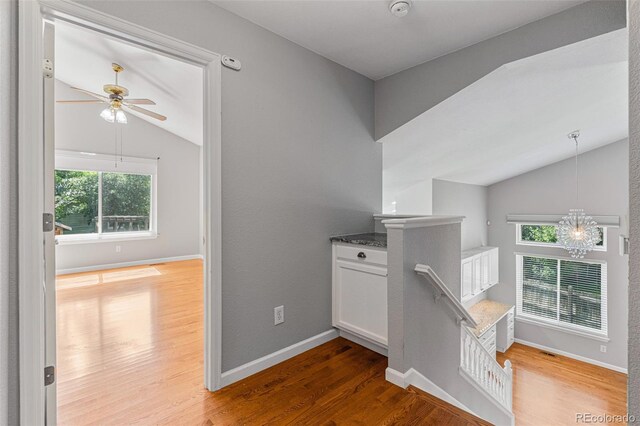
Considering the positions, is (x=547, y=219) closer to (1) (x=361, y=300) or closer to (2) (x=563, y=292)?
(2) (x=563, y=292)

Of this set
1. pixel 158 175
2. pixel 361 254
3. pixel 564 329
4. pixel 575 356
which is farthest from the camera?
pixel 564 329

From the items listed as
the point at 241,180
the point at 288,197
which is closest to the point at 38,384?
the point at 241,180

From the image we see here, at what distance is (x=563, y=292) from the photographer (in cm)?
660

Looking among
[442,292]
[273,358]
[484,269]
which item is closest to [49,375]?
[273,358]

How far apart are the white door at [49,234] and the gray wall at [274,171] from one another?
0.40m

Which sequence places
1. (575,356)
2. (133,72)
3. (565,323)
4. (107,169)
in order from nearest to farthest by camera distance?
(133,72), (107,169), (575,356), (565,323)

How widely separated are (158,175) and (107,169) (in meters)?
0.85

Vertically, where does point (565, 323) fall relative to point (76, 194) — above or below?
below

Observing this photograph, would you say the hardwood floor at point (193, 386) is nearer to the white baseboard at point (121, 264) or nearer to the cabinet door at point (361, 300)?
the cabinet door at point (361, 300)

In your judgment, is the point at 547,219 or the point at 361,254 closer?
the point at 361,254

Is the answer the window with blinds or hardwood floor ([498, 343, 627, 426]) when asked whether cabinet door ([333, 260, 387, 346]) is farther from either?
the window with blinds

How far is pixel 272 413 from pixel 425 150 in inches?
125

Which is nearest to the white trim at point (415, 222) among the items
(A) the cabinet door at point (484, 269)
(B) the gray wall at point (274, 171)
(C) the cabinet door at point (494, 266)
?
(B) the gray wall at point (274, 171)

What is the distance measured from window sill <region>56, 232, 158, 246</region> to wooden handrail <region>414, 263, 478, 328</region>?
18.7ft
